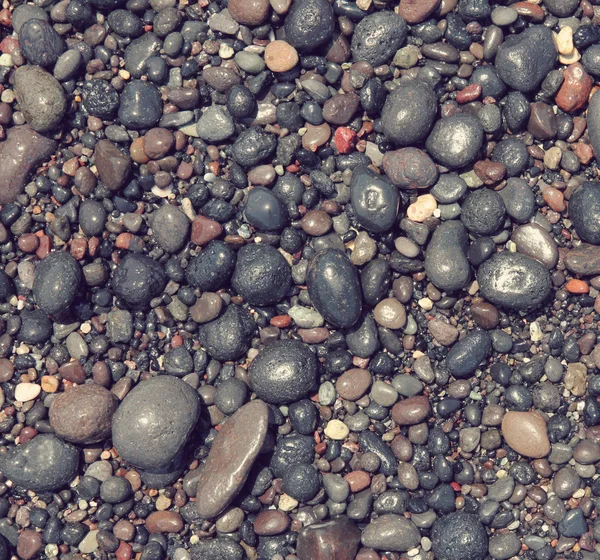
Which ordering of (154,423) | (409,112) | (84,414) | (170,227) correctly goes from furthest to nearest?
(170,227) → (409,112) → (84,414) → (154,423)

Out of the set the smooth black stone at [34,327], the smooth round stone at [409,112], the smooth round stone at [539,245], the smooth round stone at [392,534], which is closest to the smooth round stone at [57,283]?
the smooth black stone at [34,327]

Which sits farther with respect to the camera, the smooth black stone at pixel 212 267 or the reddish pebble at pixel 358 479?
the reddish pebble at pixel 358 479

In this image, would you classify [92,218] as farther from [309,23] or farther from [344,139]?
[309,23]

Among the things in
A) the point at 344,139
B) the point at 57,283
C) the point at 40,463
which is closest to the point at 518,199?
the point at 344,139

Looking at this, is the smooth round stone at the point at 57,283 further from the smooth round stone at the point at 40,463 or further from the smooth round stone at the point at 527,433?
the smooth round stone at the point at 527,433

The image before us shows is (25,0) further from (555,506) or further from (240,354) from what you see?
(555,506)

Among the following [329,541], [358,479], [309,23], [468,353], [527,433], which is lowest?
[329,541]

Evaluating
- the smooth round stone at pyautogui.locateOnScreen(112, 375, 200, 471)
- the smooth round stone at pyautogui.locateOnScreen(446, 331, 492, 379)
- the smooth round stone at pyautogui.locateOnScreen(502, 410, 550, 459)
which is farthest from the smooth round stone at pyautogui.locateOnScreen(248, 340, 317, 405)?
the smooth round stone at pyautogui.locateOnScreen(502, 410, 550, 459)
